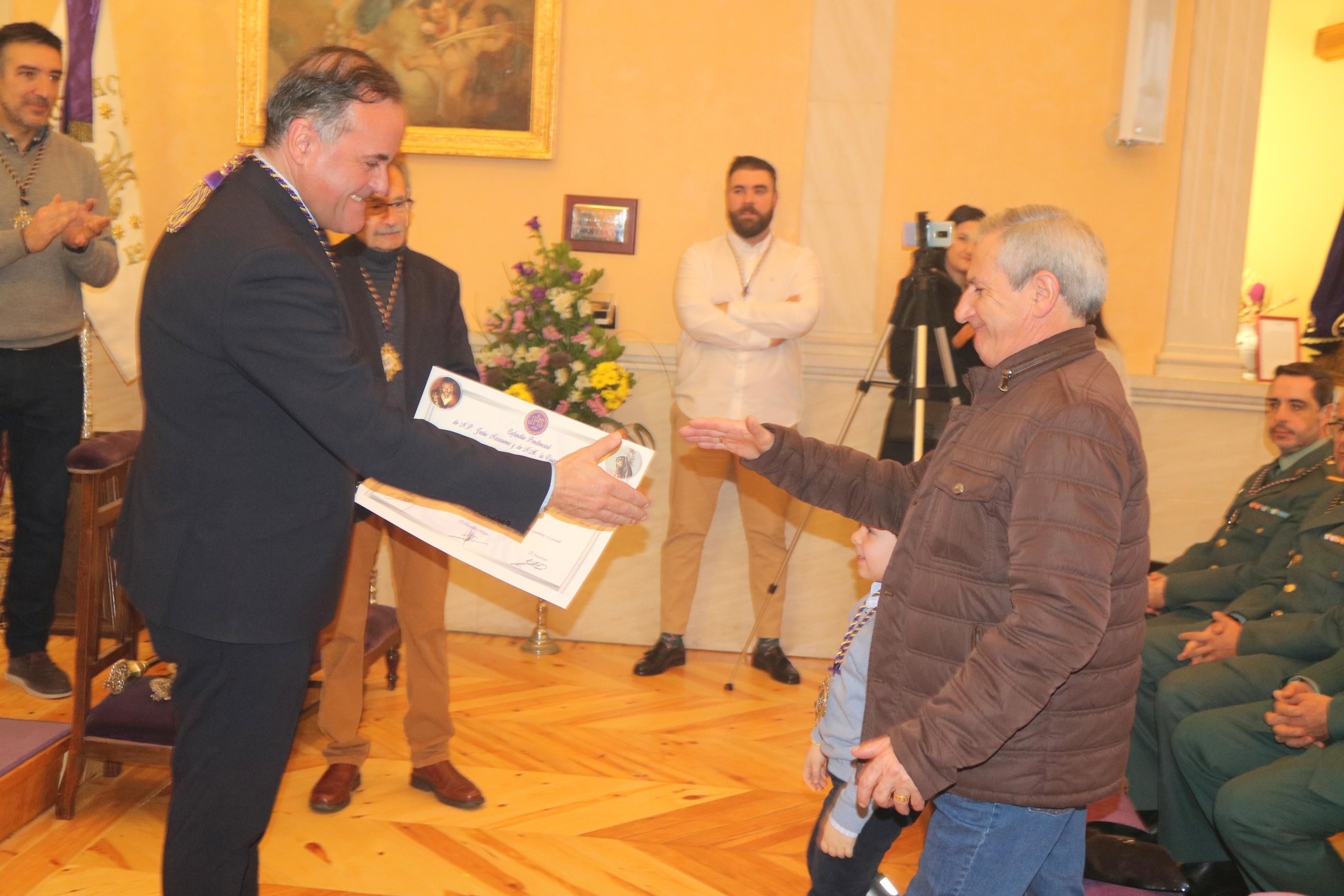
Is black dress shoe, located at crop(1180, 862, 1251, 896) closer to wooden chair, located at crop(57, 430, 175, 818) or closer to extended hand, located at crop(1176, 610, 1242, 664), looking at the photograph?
extended hand, located at crop(1176, 610, 1242, 664)

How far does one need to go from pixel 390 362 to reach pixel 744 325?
2.01 metres

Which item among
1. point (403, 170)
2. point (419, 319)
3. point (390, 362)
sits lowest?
point (390, 362)

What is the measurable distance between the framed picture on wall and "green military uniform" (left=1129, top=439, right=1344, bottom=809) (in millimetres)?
1746

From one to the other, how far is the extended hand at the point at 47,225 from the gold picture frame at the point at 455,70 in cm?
170

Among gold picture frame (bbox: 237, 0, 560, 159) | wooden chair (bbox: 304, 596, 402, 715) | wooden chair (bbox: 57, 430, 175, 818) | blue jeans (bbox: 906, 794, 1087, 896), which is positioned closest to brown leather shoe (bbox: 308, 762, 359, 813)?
wooden chair (bbox: 304, 596, 402, 715)

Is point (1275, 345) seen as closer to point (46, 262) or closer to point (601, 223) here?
point (601, 223)

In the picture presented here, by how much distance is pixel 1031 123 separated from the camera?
500 cm

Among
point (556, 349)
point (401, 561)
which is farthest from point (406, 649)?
point (556, 349)

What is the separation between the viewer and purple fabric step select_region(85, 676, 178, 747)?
9.85 feet

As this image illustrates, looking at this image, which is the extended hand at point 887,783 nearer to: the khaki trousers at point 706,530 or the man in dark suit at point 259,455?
the man in dark suit at point 259,455

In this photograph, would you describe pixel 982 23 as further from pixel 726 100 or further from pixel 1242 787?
pixel 1242 787

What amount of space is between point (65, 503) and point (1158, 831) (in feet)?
11.9

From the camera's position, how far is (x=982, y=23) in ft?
16.3

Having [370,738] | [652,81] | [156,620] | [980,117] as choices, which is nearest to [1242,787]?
[156,620]
